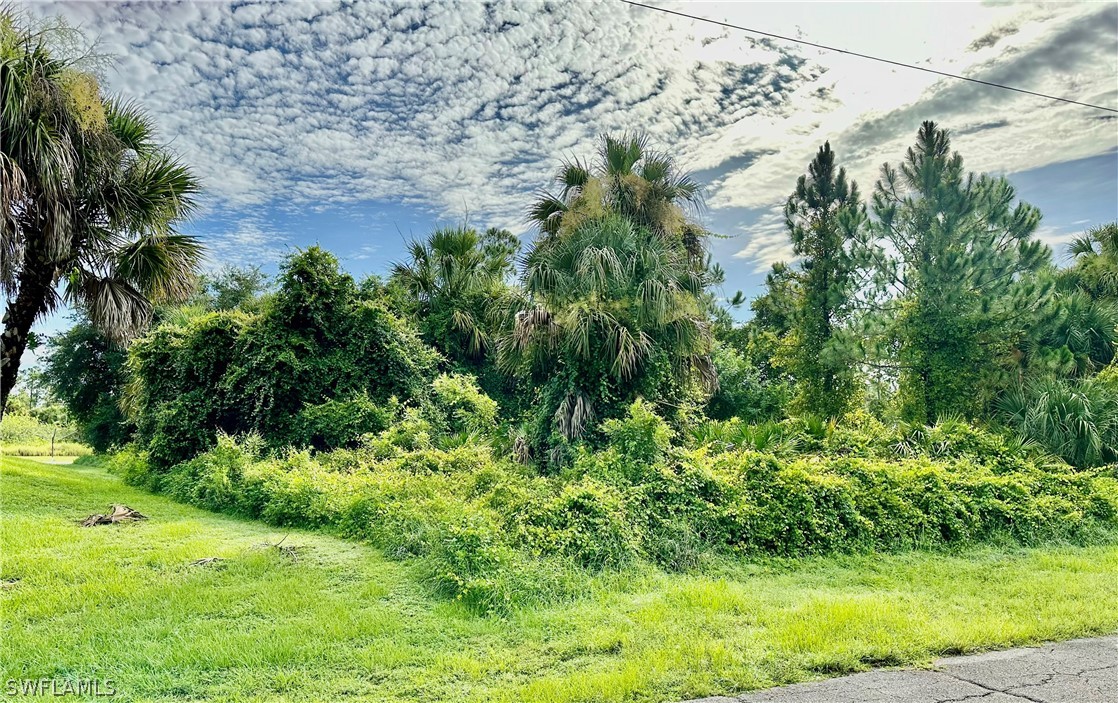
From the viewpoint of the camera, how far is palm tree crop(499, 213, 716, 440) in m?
11.2

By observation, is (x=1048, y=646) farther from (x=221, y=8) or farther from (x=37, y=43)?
(x=37, y=43)

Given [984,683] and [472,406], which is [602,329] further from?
[984,683]

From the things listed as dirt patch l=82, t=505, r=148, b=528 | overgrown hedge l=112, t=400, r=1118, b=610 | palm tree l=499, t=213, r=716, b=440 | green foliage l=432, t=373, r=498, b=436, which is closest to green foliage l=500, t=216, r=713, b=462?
palm tree l=499, t=213, r=716, b=440

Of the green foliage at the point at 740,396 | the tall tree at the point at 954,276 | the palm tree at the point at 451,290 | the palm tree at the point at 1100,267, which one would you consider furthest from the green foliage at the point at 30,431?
the palm tree at the point at 1100,267

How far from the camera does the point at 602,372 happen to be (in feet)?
37.2

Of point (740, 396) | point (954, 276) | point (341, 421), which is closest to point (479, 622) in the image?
point (341, 421)

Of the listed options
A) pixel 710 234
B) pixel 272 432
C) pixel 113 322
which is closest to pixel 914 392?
pixel 710 234

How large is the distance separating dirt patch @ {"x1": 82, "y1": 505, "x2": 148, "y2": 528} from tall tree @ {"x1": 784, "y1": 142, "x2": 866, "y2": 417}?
51.1ft

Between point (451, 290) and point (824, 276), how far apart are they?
11457mm

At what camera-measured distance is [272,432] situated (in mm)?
14570

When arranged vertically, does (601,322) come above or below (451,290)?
below

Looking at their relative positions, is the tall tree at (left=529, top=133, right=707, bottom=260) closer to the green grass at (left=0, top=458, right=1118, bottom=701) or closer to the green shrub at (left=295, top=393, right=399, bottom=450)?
the green shrub at (left=295, top=393, right=399, bottom=450)

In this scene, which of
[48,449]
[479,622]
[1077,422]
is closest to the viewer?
[479,622]

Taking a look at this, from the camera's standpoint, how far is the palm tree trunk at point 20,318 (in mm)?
7156
